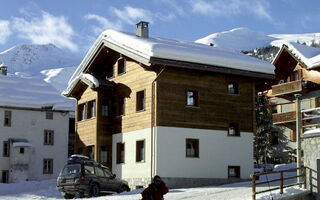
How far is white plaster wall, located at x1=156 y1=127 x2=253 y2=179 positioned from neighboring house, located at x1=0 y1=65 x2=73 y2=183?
17.9 meters

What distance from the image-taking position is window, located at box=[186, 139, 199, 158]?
30969 mm

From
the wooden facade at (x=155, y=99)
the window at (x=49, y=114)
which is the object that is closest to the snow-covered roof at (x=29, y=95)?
the window at (x=49, y=114)

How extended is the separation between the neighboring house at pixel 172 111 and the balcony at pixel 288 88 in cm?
1311

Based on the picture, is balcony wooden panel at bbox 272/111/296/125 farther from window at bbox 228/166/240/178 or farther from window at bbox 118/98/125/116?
window at bbox 118/98/125/116

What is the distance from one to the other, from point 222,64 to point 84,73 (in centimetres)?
997

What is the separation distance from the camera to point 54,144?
47.0m

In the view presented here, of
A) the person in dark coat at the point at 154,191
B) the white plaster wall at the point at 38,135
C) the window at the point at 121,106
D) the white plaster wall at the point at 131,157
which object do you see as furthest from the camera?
the white plaster wall at the point at 38,135

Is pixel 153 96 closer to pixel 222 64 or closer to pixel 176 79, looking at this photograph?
pixel 176 79

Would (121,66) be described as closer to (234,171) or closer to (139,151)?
(139,151)

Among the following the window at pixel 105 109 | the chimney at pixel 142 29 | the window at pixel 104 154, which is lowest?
the window at pixel 104 154

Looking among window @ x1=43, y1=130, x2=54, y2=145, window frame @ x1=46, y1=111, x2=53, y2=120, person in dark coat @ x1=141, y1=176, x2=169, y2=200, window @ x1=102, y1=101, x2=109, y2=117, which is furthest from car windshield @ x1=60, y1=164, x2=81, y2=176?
window frame @ x1=46, y1=111, x2=53, y2=120

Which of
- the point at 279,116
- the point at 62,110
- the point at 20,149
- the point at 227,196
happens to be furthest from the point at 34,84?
the point at 227,196

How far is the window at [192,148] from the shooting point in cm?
3097

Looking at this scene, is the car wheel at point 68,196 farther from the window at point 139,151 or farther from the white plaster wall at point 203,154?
the window at point 139,151
